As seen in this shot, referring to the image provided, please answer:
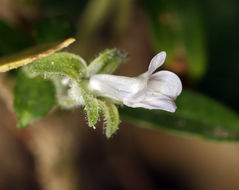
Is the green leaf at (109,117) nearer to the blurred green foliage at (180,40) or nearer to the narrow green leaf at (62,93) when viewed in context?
the blurred green foliage at (180,40)

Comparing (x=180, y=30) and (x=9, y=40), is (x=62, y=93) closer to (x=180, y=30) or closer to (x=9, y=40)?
(x=9, y=40)

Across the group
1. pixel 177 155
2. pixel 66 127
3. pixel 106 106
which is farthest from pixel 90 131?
pixel 106 106

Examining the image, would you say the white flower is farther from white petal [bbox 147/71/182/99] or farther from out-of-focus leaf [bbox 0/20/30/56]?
out-of-focus leaf [bbox 0/20/30/56]

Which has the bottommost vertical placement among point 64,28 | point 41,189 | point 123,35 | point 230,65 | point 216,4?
point 41,189

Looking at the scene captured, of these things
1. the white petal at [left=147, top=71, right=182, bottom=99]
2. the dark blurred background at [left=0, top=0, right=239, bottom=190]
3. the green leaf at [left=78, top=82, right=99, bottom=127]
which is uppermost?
the white petal at [left=147, top=71, right=182, bottom=99]

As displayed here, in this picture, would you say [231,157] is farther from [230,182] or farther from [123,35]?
[123,35]

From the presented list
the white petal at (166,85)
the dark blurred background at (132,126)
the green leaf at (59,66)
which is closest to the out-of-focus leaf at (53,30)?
the dark blurred background at (132,126)

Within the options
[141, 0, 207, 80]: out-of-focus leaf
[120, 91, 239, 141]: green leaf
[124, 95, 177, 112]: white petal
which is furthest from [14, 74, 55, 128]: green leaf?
[141, 0, 207, 80]: out-of-focus leaf
